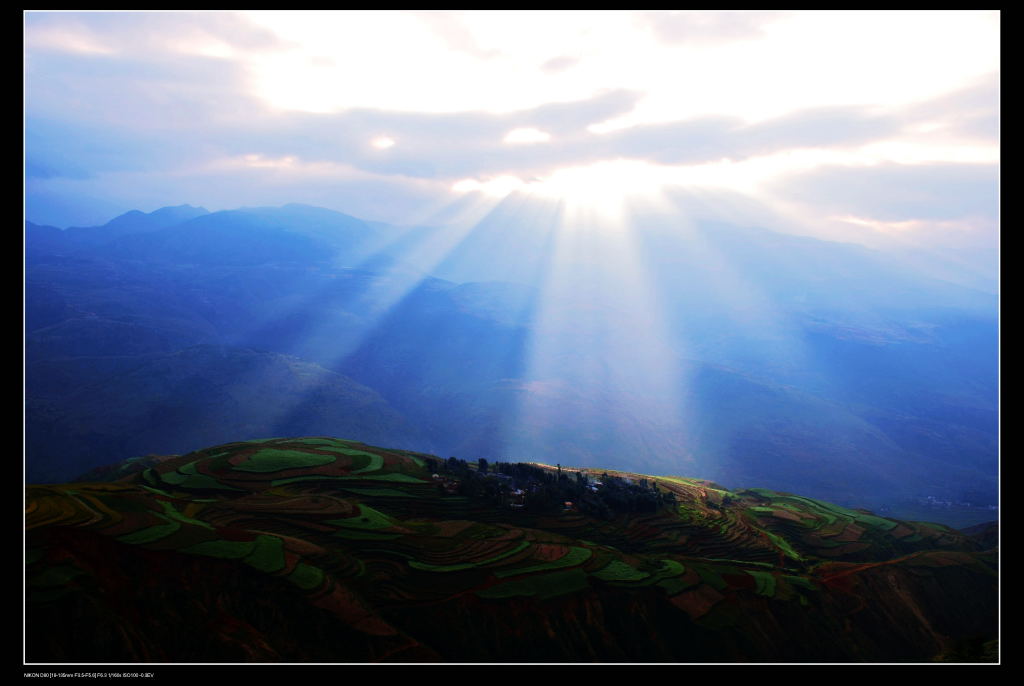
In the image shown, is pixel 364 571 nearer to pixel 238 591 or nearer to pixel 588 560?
pixel 238 591

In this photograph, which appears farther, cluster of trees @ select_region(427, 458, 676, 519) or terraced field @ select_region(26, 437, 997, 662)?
cluster of trees @ select_region(427, 458, 676, 519)

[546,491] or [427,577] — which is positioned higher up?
[427,577]

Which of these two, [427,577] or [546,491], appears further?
[546,491]

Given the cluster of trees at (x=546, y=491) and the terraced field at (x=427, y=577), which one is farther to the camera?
the cluster of trees at (x=546, y=491)
